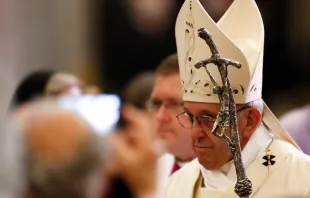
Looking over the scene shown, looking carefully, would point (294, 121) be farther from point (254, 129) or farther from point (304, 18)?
point (304, 18)

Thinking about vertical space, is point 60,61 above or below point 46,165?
below

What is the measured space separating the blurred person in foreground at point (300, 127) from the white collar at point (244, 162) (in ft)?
2.59

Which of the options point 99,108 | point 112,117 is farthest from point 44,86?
point 99,108

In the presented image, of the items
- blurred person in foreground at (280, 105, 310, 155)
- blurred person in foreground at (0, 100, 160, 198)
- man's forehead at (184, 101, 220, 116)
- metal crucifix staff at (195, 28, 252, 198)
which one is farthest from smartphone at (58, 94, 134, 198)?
blurred person in foreground at (0, 100, 160, 198)

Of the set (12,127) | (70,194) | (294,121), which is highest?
(12,127)

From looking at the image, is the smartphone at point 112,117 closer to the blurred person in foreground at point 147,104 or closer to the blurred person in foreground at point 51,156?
the blurred person in foreground at point 147,104

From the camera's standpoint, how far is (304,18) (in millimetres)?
8672

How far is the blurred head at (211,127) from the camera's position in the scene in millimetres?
2850

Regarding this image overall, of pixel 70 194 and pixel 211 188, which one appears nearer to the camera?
pixel 70 194

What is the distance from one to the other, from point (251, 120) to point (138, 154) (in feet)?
3.83

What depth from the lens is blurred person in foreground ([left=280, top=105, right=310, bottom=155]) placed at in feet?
12.6

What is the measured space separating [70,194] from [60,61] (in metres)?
6.38

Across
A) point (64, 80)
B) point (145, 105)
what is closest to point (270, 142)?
point (145, 105)

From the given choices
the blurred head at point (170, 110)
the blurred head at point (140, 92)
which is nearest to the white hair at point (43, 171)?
the blurred head at point (170, 110)
